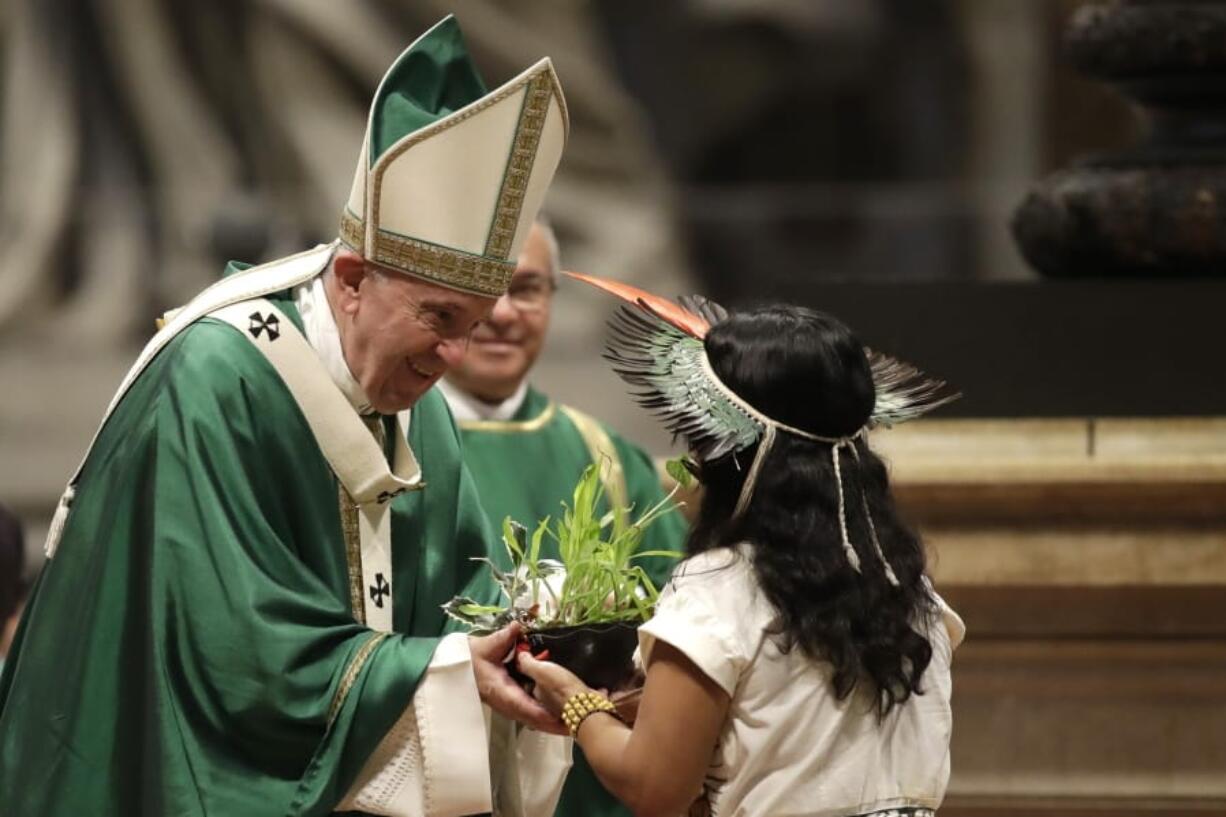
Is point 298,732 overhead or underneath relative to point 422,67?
underneath

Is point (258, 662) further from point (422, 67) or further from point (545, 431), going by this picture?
point (545, 431)

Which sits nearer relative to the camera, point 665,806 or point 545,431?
point 665,806

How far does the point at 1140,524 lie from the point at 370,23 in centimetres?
669

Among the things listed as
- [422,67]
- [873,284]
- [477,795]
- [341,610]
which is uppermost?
[422,67]

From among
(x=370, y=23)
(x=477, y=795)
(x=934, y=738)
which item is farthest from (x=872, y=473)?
(x=370, y=23)

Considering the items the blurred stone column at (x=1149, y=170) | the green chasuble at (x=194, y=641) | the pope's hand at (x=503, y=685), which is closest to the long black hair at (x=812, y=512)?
the pope's hand at (x=503, y=685)

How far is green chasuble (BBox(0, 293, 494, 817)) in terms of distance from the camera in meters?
3.90

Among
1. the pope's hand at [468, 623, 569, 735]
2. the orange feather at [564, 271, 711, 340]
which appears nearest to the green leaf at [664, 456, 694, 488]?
the orange feather at [564, 271, 711, 340]

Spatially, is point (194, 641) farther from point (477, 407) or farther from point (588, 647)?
point (477, 407)

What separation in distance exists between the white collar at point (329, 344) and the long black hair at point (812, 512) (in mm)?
565

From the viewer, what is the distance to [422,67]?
411 centimetres

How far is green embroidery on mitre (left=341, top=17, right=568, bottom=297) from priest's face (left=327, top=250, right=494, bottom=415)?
0.02 meters

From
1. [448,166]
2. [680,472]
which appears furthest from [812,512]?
[448,166]

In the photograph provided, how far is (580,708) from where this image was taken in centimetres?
389
